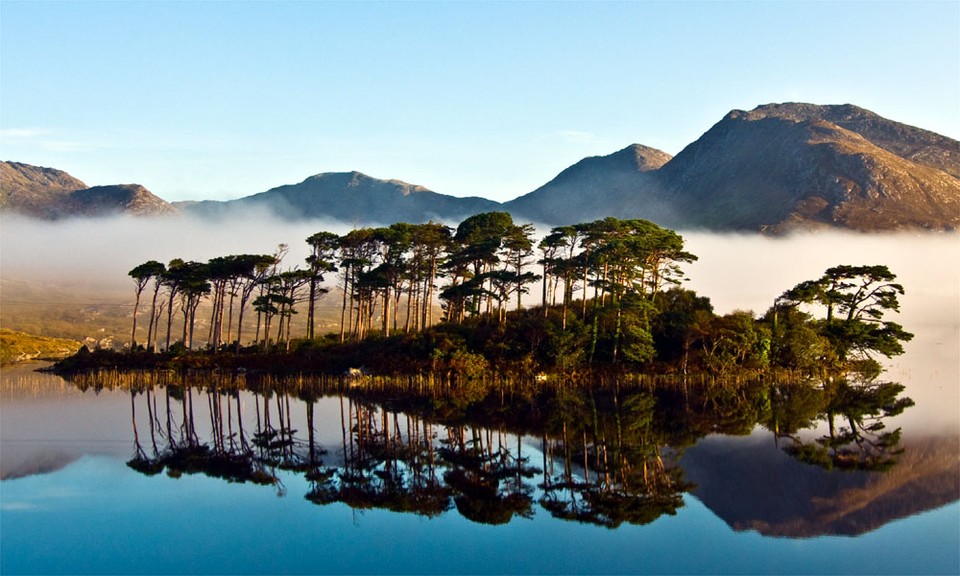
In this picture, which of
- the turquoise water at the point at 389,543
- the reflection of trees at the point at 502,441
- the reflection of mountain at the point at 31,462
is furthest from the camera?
the reflection of mountain at the point at 31,462

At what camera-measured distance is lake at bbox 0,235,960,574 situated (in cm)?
1748

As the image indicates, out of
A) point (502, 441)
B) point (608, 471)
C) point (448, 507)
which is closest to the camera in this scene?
Answer: point (448, 507)

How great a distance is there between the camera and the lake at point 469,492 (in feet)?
57.4

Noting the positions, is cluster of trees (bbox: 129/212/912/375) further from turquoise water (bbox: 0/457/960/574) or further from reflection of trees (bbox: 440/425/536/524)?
turquoise water (bbox: 0/457/960/574)

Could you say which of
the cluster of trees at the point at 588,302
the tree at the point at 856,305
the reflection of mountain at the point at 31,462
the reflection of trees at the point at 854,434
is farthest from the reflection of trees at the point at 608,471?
the tree at the point at 856,305

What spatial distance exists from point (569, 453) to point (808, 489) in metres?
8.36

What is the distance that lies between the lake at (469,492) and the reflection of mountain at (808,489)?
0.11 m

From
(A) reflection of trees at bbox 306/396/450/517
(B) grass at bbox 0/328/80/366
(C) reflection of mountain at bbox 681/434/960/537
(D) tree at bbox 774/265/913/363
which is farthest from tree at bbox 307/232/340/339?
(C) reflection of mountain at bbox 681/434/960/537

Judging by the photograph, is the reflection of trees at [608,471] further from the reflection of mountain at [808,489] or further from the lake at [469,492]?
the reflection of mountain at [808,489]

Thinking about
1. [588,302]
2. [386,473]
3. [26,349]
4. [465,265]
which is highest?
[465,265]

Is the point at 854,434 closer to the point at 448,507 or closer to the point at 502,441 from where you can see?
the point at 502,441

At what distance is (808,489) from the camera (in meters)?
23.3

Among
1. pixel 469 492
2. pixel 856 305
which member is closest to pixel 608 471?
pixel 469 492

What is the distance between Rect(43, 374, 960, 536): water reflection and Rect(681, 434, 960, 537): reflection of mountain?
0.25ft
